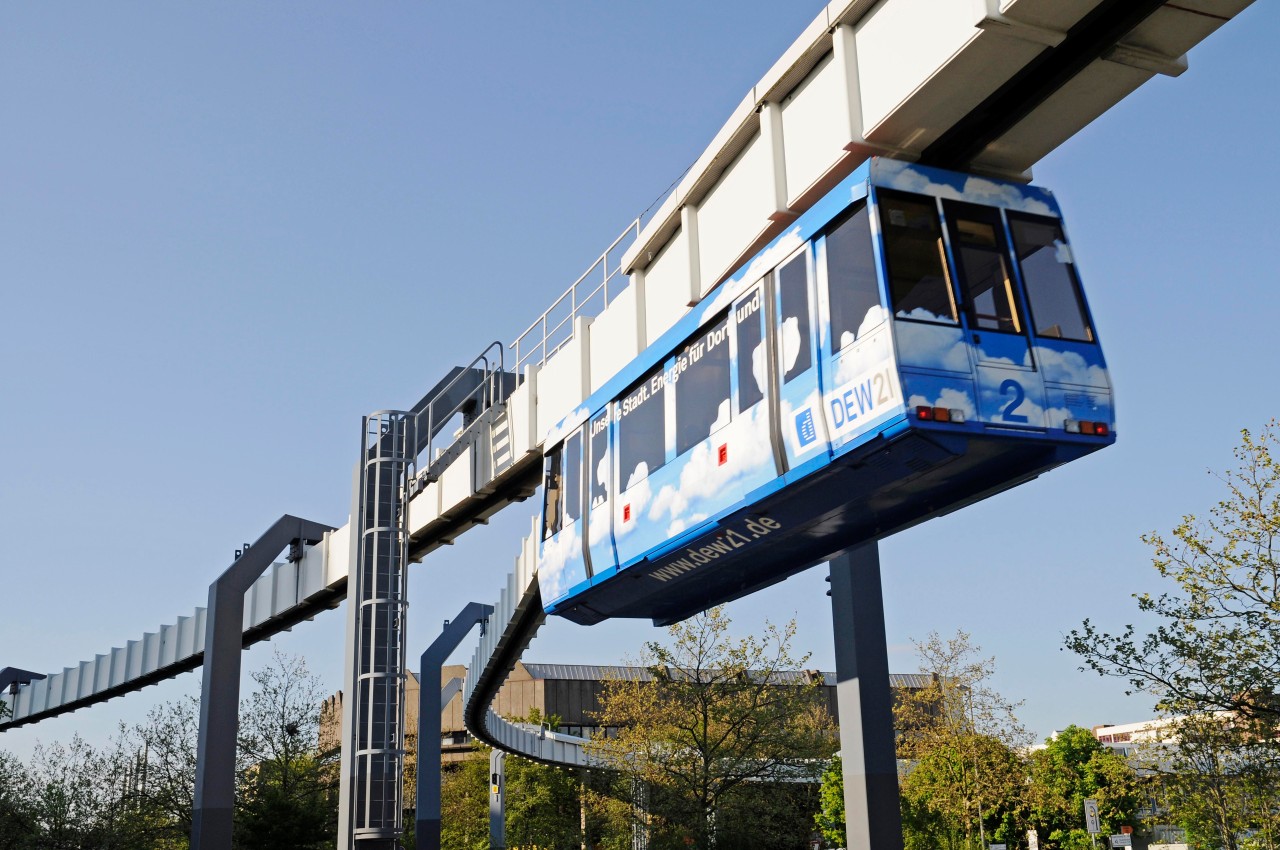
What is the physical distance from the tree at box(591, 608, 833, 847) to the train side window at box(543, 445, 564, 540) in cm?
1958

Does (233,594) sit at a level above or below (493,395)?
below

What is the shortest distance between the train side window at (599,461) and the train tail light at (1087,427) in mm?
6376

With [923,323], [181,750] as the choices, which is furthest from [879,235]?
[181,750]

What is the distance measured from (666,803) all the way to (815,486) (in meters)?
26.6

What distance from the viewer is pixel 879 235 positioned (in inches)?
438

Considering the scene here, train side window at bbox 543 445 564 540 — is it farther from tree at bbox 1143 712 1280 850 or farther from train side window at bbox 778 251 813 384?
tree at bbox 1143 712 1280 850

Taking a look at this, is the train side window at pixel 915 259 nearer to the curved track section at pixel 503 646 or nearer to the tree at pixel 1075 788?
the curved track section at pixel 503 646

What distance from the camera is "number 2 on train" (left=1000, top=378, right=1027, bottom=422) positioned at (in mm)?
11031

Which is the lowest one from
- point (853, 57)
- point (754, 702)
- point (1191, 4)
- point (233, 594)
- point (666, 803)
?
point (666, 803)

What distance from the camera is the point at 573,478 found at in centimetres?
1712

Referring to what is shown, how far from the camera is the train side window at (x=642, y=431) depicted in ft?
48.0

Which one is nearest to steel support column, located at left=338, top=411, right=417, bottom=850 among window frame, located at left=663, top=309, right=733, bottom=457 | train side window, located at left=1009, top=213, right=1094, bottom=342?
window frame, located at left=663, top=309, right=733, bottom=457

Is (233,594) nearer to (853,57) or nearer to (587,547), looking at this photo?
(587,547)

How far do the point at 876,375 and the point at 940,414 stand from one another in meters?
0.64
